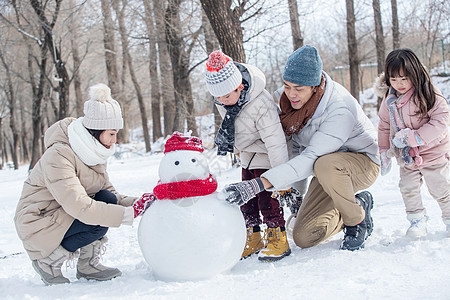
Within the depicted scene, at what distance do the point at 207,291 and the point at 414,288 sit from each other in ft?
3.18

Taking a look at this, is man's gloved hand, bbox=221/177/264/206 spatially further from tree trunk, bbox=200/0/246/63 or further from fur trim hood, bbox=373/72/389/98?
tree trunk, bbox=200/0/246/63

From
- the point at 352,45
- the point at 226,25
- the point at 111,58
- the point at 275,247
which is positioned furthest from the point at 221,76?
the point at 111,58

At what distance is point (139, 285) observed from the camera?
2.20m

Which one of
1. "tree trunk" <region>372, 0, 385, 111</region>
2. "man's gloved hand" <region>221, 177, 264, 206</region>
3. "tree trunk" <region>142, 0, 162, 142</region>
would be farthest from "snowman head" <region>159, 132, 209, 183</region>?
"tree trunk" <region>372, 0, 385, 111</region>

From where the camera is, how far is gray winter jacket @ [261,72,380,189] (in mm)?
2494

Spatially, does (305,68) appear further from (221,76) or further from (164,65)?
(164,65)

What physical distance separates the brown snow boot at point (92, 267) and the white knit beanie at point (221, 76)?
1.32m

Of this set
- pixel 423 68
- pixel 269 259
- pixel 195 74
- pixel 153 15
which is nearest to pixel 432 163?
pixel 423 68

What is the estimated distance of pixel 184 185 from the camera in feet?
7.26

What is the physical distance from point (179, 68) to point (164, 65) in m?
2.88

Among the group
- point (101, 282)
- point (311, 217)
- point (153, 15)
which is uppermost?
point (153, 15)

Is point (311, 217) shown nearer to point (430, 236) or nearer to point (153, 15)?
point (430, 236)

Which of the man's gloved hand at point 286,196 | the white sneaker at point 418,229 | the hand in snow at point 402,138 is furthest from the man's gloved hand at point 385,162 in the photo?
the man's gloved hand at point 286,196

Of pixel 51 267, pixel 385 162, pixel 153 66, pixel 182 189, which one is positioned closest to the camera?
pixel 182 189
